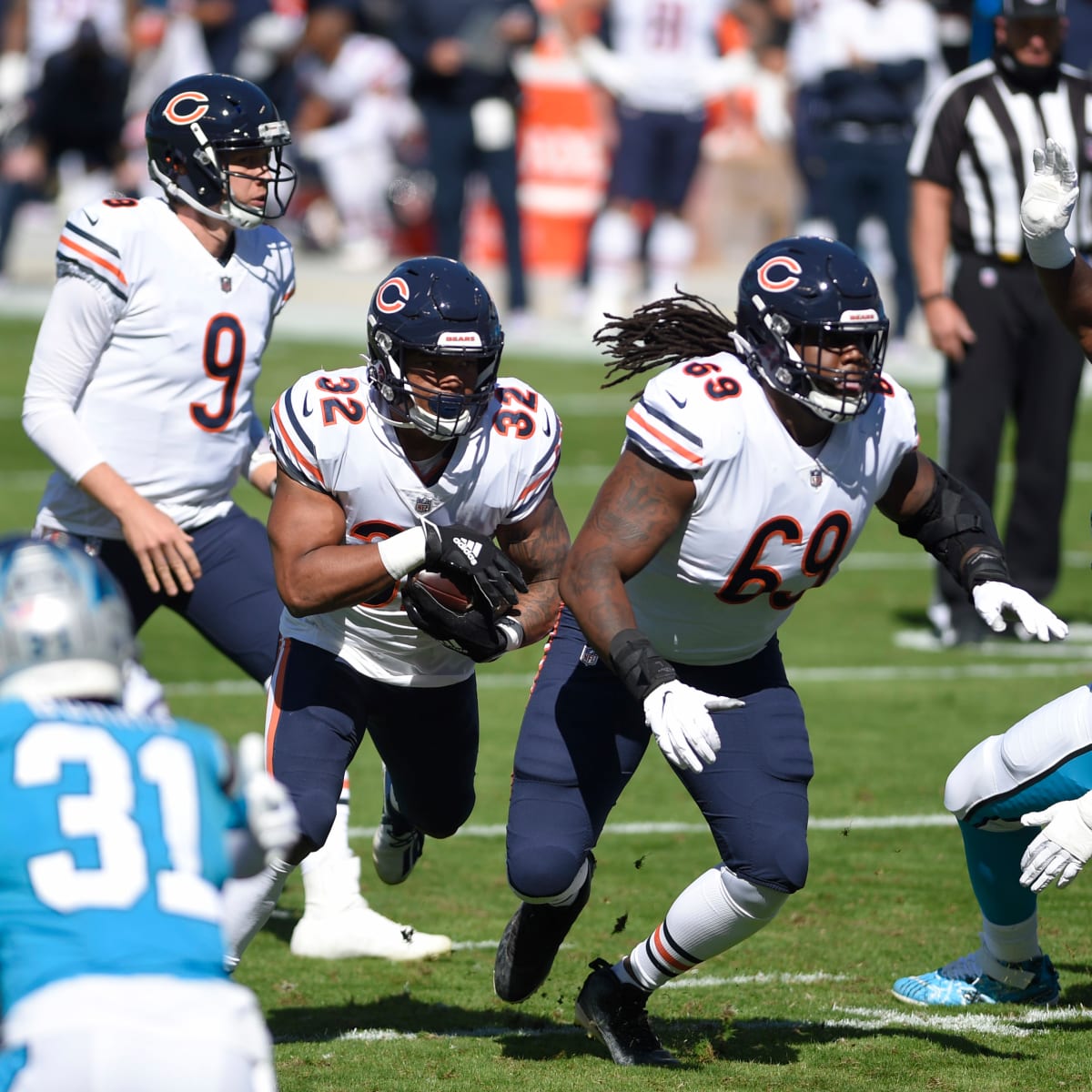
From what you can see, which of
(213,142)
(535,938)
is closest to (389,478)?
(535,938)

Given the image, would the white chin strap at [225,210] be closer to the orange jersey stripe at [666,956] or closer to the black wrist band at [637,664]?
the black wrist band at [637,664]

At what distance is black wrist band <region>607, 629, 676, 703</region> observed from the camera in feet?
12.8

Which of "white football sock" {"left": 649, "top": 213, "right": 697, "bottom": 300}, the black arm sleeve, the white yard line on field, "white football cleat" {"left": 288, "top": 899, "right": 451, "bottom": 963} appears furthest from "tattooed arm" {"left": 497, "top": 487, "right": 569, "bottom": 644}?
"white football sock" {"left": 649, "top": 213, "right": 697, "bottom": 300}

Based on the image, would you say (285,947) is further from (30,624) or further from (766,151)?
(766,151)

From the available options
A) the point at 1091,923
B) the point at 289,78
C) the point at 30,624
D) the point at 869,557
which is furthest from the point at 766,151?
the point at 30,624

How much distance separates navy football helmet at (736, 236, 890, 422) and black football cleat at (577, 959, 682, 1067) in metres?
Answer: 1.26

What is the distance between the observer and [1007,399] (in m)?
7.81

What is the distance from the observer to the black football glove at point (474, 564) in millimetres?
4090

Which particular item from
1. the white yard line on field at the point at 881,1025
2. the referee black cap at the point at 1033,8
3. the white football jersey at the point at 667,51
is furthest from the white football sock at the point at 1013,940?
the white football jersey at the point at 667,51

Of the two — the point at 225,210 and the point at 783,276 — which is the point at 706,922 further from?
the point at 225,210

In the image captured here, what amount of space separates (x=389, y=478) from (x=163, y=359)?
42.5 inches

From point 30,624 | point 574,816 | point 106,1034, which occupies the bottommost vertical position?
point 574,816

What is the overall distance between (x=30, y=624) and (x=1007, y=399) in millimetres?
5599

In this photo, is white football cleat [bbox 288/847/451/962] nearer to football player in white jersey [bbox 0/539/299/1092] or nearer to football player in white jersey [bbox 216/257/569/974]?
football player in white jersey [bbox 216/257/569/974]
